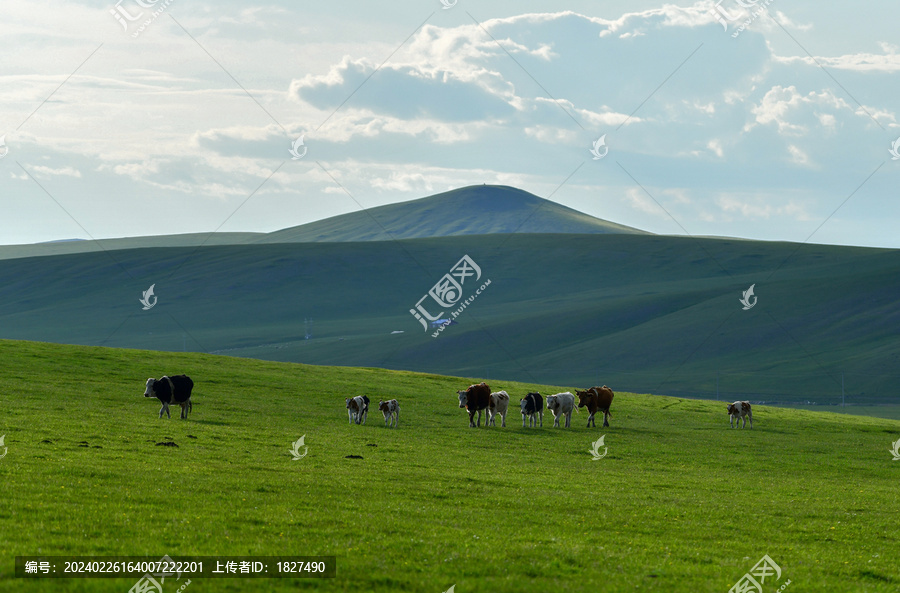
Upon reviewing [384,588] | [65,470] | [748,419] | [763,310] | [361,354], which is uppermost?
[763,310]

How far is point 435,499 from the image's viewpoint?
1988 cm

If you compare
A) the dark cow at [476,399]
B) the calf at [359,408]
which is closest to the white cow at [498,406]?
the dark cow at [476,399]

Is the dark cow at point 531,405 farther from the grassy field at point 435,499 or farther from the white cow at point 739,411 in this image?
the white cow at point 739,411

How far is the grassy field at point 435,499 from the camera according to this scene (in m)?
13.1

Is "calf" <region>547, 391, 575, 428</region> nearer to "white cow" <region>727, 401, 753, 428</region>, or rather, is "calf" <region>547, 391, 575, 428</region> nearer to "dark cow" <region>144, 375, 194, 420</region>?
"white cow" <region>727, 401, 753, 428</region>

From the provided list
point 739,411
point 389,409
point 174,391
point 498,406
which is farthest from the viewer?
point 739,411

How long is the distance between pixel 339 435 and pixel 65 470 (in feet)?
49.7

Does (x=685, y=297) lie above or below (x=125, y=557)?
above

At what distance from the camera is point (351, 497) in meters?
19.0

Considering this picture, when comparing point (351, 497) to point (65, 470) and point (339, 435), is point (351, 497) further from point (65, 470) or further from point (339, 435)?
point (339, 435)

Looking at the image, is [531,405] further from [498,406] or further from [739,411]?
[739,411]

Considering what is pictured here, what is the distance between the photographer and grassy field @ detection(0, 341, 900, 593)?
43.1ft

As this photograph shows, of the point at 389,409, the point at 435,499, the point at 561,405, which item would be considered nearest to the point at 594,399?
the point at 561,405

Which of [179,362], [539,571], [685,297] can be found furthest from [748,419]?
[685,297]
